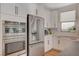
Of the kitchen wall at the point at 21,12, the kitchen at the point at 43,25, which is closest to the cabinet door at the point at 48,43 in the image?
the kitchen at the point at 43,25

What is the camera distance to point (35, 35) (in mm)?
1298

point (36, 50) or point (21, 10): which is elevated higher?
point (21, 10)

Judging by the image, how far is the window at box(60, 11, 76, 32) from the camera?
1.22 m

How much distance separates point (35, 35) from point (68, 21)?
0.48m

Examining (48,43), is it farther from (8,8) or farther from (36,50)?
(8,8)

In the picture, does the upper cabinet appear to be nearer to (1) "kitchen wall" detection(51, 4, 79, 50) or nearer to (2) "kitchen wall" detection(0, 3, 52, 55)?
(2) "kitchen wall" detection(0, 3, 52, 55)

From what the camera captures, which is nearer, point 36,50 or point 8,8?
point 8,8

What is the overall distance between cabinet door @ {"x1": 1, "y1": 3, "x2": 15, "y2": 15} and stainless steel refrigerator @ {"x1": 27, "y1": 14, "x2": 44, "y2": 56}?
212 mm

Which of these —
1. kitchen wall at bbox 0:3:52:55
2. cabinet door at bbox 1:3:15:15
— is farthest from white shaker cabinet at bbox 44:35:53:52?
cabinet door at bbox 1:3:15:15

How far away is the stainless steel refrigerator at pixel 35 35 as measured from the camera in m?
1.25

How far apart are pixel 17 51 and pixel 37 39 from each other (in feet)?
1.02

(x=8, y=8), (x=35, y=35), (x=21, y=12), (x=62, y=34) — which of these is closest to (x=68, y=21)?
(x=62, y=34)

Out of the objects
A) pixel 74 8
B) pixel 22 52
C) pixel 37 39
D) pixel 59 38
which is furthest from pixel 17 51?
pixel 74 8

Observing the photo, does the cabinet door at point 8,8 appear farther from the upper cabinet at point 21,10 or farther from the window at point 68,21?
the window at point 68,21
